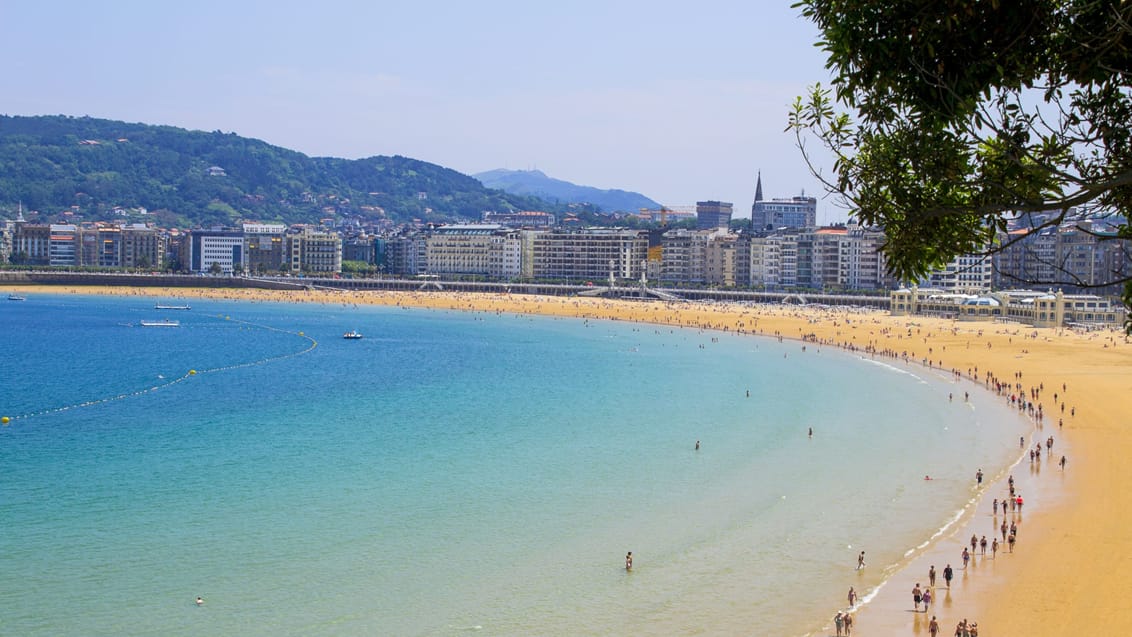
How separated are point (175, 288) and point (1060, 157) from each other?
142652 millimetres

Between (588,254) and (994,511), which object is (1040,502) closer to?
(994,511)

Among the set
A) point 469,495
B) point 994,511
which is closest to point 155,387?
point 469,495

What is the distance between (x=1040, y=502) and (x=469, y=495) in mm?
12453

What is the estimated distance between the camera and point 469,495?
24.5 metres

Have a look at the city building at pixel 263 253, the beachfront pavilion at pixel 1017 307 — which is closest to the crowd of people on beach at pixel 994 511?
the beachfront pavilion at pixel 1017 307

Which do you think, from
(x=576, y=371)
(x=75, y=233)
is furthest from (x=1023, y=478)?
(x=75, y=233)

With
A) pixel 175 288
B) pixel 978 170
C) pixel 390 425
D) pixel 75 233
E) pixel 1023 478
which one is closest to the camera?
pixel 978 170

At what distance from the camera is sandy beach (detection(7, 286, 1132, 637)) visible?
17109mm

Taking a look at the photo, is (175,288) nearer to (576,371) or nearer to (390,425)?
(576,371)

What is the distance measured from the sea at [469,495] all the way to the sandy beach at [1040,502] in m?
0.81

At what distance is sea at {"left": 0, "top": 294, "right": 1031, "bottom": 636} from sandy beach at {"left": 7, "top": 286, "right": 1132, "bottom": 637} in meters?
0.81

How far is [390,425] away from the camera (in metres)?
35.1

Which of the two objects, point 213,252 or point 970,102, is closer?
point 970,102

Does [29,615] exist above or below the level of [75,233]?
below
